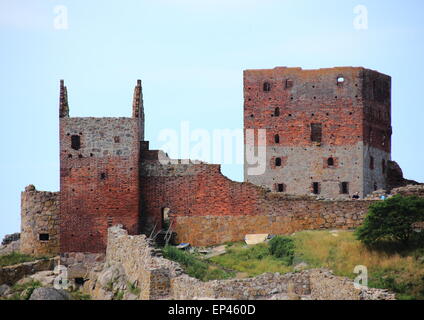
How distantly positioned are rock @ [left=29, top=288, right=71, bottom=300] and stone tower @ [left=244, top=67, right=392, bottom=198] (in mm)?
23514

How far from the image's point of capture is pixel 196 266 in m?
65.9

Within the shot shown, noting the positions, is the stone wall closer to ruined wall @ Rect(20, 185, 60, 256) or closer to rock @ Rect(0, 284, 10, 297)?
rock @ Rect(0, 284, 10, 297)

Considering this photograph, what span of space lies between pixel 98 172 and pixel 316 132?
→ 58.2 feet

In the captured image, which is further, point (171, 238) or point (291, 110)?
point (291, 110)

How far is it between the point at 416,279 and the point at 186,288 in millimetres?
10212

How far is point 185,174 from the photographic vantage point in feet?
246

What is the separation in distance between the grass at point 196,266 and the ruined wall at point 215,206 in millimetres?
4604

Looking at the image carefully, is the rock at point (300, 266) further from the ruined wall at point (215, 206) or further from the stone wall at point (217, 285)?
the ruined wall at point (215, 206)

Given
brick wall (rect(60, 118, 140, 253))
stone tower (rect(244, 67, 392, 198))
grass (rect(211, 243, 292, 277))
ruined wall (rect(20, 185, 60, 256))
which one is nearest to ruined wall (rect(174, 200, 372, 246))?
grass (rect(211, 243, 292, 277))

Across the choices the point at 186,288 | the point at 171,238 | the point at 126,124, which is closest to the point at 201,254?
the point at 171,238

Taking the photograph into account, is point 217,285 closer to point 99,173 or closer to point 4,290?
point 4,290

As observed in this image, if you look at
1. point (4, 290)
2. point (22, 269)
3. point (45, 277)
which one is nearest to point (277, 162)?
point (45, 277)

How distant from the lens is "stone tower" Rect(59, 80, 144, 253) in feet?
240

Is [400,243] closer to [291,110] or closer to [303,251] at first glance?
[303,251]
